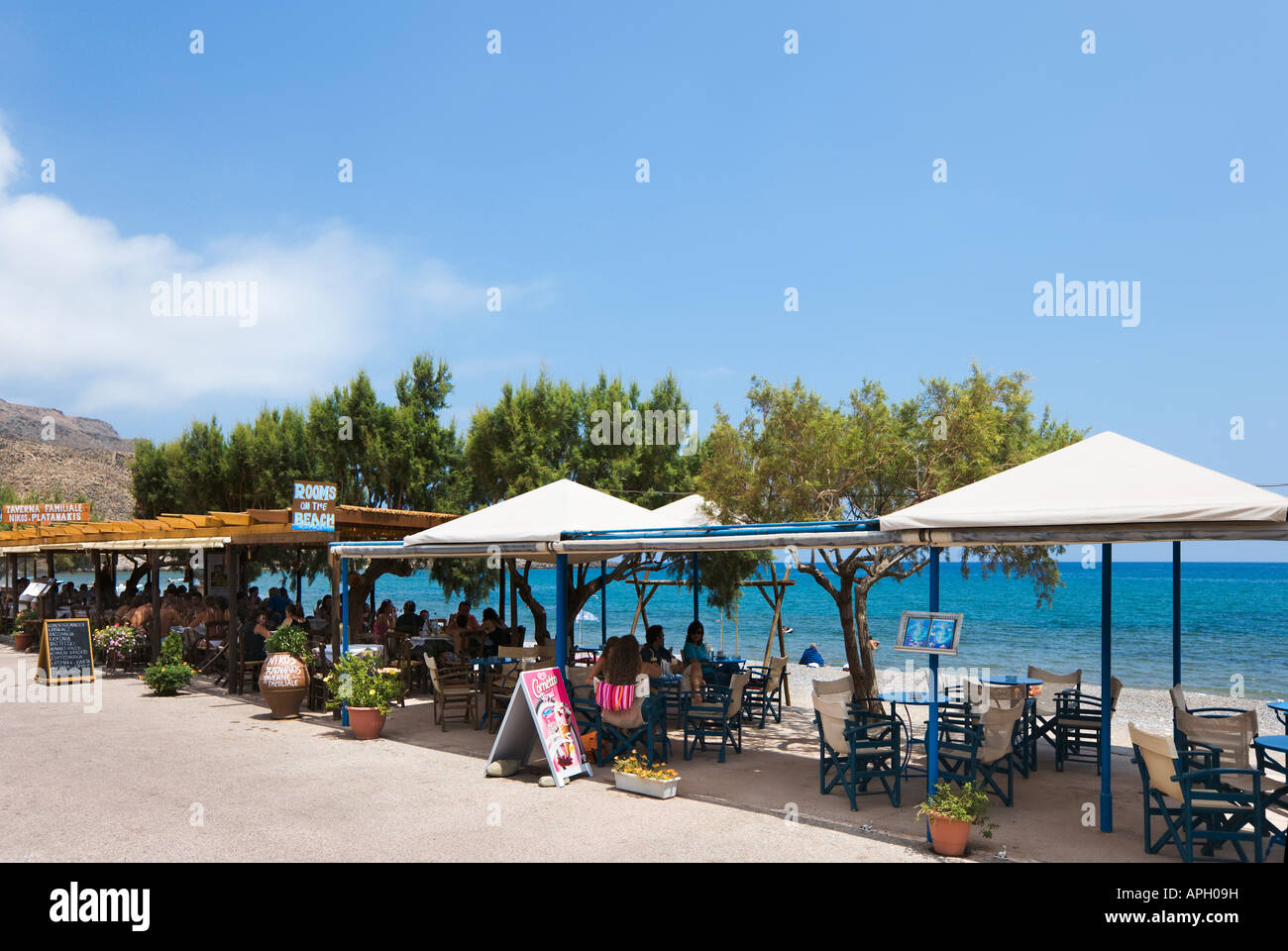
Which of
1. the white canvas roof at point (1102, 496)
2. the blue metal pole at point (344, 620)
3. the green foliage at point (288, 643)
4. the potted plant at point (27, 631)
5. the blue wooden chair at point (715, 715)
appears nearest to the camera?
the white canvas roof at point (1102, 496)

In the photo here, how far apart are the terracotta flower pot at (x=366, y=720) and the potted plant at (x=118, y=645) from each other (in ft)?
32.0

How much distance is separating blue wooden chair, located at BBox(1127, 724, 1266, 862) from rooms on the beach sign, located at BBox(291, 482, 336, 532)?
986 cm

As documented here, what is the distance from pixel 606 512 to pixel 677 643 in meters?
35.8

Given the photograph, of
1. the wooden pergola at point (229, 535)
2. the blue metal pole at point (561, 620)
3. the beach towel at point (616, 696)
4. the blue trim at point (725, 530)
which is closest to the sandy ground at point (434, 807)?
the beach towel at point (616, 696)

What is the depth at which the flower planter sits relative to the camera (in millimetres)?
7602

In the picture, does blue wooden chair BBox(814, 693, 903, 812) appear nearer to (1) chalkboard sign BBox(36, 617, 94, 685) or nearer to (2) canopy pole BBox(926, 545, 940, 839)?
(2) canopy pole BBox(926, 545, 940, 839)

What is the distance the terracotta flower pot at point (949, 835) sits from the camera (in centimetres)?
600

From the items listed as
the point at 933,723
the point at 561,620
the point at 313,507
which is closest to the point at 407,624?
the point at 313,507

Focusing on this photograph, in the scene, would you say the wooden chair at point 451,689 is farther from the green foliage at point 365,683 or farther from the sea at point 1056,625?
the sea at point 1056,625

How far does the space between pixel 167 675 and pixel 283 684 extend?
11.8 feet

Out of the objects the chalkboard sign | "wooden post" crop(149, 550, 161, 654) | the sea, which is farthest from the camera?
the sea

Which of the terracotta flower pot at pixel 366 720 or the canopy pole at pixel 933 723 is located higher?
the canopy pole at pixel 933 723

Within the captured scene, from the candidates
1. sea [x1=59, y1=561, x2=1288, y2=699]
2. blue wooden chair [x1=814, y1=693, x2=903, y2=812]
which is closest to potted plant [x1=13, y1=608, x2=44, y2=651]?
sea [x1=59, y1=561, x2=1288, y2=699]
